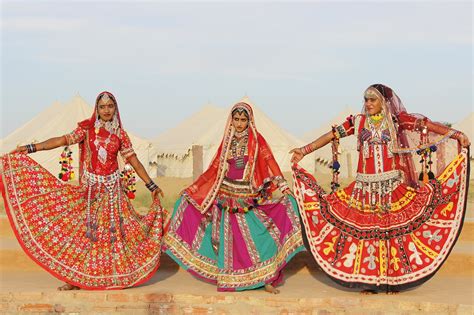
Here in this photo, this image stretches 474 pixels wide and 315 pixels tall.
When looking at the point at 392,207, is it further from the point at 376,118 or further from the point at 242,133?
the point at 242,133

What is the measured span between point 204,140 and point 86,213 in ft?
63.5

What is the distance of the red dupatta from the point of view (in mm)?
6656

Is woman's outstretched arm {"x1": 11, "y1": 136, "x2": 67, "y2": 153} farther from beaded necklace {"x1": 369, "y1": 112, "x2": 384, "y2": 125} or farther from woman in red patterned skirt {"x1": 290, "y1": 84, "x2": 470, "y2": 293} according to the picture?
beaded necklace {"x1": 369, "y1": 112, "x2": 384, "y2": 125}

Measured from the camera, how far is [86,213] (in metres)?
6.73

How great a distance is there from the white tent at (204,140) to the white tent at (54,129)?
6.44ft

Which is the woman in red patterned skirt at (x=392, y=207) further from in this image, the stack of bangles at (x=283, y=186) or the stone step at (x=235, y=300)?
the stack of bangles at (x=283, y=186)

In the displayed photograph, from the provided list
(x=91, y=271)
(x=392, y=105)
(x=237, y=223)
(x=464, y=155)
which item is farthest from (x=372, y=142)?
(x=91, y=271)

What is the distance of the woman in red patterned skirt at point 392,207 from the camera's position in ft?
20.3

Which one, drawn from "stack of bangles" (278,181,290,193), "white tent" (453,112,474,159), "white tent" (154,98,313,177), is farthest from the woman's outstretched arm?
"white tent" (453,112,474,159)

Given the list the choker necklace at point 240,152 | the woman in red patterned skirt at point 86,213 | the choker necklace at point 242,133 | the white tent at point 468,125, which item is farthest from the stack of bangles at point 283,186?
the white tent at point 468,125

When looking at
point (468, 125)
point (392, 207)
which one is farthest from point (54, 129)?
point (392, 207)

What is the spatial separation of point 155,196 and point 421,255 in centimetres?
242

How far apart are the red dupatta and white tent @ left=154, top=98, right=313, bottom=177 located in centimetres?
1695

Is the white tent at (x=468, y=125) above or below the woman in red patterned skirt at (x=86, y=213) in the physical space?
above
